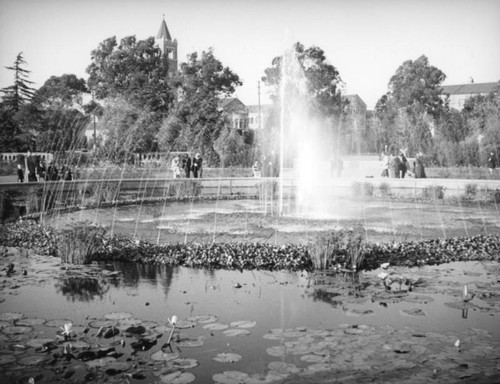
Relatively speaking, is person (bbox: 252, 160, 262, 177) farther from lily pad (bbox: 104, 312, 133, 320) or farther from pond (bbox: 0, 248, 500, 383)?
lily pad (bbox: 104, 312, 133, 320)

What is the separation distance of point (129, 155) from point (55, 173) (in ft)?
79.4

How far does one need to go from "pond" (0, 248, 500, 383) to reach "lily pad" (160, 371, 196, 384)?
0.5 inches

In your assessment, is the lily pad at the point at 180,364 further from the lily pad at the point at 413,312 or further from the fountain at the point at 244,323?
the lily pad at the point at 413,312

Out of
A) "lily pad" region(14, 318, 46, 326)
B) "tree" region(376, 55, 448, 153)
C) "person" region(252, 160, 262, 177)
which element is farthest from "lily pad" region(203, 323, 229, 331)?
"tree" region(376, 55, 448, 153)

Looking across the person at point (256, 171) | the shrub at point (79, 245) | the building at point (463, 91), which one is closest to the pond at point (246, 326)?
the shrub at point (79, 245)

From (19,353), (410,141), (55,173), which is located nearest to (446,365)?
(19,353)

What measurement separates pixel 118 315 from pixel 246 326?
59.5 inches

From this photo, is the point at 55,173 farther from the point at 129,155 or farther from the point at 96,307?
the point at 129,155

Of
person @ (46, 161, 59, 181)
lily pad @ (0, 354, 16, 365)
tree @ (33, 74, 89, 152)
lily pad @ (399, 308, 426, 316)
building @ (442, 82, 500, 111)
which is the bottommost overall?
lily pad @ (0, 354, 16, 365)

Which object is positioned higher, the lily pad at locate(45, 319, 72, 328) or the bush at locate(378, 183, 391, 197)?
the bush at locate(378, 183, 391, 197)

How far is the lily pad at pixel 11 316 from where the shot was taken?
19.3 feet

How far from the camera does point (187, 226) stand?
43.6 ft

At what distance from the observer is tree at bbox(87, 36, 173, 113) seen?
5194cm

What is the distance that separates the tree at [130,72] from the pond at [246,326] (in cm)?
4556
